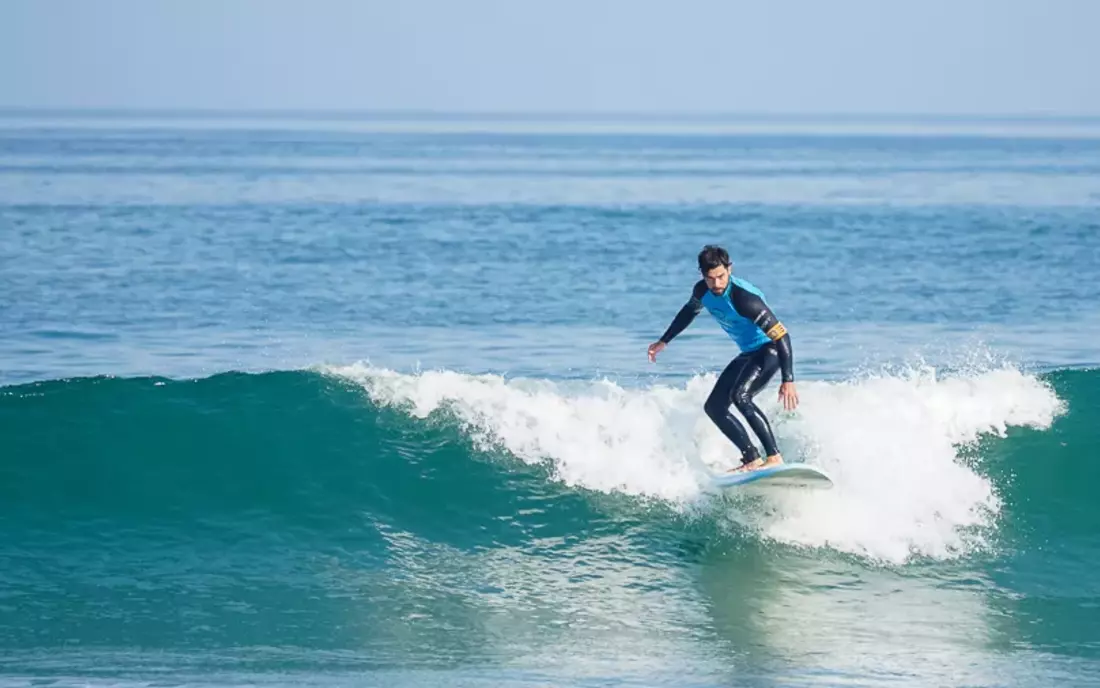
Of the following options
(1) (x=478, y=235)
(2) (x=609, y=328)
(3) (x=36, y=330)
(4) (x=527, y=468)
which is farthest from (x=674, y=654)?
(1) (x=478, y=235)

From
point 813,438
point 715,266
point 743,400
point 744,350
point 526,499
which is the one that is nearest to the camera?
point 715,266

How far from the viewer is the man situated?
33.3 ft

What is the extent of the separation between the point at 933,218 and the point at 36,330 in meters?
25.1

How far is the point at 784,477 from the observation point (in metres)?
10.5

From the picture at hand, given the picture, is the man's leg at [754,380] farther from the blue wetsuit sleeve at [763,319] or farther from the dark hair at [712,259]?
the dark hair at [712,259]

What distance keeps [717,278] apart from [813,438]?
260cm

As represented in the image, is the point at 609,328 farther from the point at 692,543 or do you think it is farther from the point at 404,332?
the point at 692,543

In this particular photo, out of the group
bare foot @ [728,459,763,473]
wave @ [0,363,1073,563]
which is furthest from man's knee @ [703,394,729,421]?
wave @ [0,363,1073,563]

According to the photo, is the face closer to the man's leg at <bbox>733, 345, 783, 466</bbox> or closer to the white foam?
the man's leg at <bbox>733, 345, 783, 466</bbox>

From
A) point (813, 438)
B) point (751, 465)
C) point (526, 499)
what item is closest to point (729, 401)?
point (751, 465)

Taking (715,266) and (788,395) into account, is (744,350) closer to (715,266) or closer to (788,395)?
(788,395)

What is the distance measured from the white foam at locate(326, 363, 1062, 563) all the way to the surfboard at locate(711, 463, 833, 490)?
0.30 metres

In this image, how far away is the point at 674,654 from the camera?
29.7 ft

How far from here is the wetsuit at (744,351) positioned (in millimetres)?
10195
